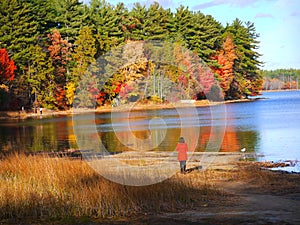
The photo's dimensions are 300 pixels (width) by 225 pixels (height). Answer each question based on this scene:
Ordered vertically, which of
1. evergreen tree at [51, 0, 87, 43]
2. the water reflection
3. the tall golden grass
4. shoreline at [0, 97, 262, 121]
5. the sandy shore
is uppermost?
evergreen tree at [51, 0, 87, 43]

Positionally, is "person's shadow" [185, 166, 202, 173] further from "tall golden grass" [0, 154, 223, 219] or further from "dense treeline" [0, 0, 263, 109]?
"dense treeline" [0, 0, 263, 109]

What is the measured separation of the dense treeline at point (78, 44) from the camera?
65.6 metres

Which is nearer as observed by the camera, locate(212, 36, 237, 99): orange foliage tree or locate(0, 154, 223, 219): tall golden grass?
locate(0, 154, 223, 219): tall golden grass

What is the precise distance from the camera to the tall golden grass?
33.2 feet

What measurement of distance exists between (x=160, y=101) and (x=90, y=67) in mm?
12404

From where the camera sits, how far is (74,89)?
71.2 meters

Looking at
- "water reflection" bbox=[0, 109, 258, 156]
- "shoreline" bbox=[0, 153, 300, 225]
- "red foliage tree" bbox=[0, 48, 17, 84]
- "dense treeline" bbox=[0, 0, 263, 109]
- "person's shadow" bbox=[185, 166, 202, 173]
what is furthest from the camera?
"dense treeline" bbox=[0, 0, 263, 109]

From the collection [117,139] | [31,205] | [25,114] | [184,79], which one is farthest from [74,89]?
[31,205]

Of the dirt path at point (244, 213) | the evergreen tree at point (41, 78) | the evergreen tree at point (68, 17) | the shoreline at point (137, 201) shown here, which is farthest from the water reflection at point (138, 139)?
the evergreen tree at point (68, 17)

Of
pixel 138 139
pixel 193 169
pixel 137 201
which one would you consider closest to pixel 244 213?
pixel 137 201

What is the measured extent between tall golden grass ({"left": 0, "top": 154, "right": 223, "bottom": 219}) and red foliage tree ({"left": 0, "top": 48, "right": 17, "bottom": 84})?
1934 inches

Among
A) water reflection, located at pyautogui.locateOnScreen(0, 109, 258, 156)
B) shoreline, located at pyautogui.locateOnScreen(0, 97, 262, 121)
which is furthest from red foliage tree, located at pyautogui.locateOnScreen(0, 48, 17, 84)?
water reflection, located at pyautogui.locateOnScreen(0, 109, 258, 156)

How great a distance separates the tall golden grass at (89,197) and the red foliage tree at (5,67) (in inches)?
1934

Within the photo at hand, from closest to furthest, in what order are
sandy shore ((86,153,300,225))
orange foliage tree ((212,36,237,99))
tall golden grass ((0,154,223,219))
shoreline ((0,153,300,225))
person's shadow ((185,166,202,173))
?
sandy shore ((86,153,300,225)) → shoreline ((0,153,300,225)) → tall golden grass ((0,154,223,219)) → person's shadow ((185,166,202,173)) → orange foliage tree ((212,36,237,99))
